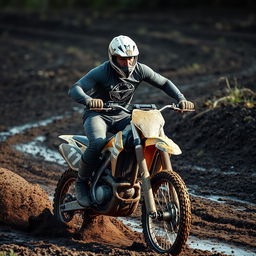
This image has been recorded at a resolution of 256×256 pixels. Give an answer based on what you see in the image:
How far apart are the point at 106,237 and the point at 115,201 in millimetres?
789

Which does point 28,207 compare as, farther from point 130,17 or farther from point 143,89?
A: point 130,17

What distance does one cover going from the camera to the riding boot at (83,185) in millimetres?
7551

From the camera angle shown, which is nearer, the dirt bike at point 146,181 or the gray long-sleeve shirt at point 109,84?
the dirt bike at point 146,181

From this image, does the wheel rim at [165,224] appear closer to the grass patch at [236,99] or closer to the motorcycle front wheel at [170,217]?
the motorcycle front wheel at [170,217]

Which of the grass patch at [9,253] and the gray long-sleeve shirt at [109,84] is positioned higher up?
the gray long-sleeve shirt at [109,84]

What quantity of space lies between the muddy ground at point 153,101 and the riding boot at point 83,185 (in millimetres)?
444

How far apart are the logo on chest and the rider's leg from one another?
11.6 inches

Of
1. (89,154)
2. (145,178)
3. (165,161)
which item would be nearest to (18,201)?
(89,154)

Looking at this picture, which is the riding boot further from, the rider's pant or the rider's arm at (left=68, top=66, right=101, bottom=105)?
the rider's arm at (left=68, top=66, right=101, bottom=105)

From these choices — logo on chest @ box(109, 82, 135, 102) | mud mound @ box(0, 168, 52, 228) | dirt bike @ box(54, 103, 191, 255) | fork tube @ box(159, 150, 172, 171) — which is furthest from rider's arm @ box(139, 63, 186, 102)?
mud mound @ box(0, 168, 52, 228)

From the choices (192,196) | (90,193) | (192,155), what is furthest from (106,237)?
(192,155)

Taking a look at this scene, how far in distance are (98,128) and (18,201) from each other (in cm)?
162

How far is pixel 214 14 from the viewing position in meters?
31.6

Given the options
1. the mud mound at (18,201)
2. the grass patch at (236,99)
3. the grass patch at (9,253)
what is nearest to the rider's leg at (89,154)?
the mud mound at (18,201)
